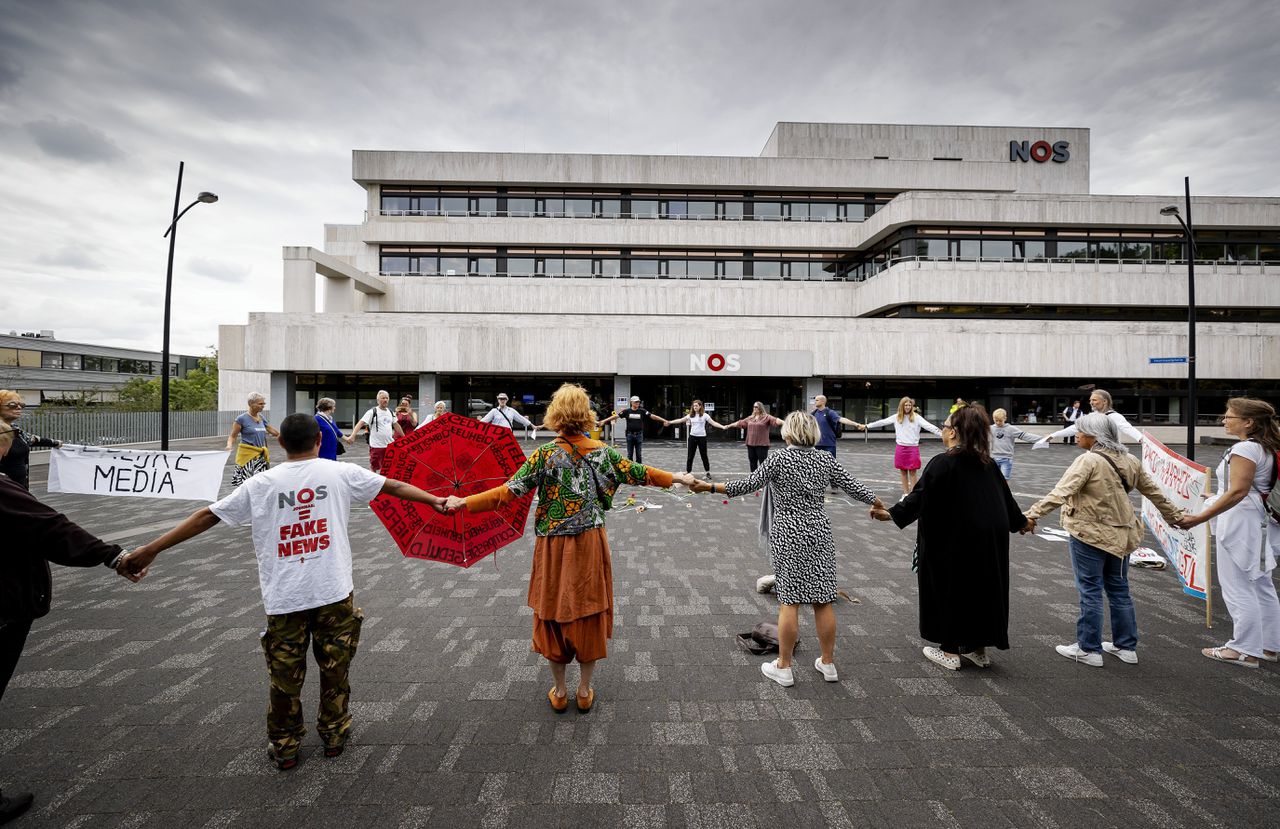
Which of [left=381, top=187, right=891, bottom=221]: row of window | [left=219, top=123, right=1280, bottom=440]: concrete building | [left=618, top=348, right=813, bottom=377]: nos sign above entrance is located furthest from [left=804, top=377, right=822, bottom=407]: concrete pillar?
[left=381, top=187, right=891, bottom=221]: row of window

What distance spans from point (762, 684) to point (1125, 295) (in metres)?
35.2

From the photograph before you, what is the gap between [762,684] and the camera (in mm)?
4109

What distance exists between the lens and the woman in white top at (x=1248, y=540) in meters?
4.26

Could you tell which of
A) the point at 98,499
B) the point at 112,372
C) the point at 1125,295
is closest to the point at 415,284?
the point at 98,499

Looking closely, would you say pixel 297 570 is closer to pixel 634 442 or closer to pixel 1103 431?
pixel 1103 431

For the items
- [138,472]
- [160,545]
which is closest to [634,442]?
[138,472]

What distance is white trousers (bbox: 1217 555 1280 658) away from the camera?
4340mm

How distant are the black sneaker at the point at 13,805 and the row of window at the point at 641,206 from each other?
36.5 meters

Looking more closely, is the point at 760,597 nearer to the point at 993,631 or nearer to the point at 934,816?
the point at 993,631

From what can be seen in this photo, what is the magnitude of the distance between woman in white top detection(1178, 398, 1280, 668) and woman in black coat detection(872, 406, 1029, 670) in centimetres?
167

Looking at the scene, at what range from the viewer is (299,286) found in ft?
87.4

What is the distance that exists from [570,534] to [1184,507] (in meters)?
5.89

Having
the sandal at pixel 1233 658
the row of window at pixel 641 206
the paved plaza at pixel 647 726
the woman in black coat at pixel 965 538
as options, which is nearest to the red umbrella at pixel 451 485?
the paved plaza at pixel 647 726

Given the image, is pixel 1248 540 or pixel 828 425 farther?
pixel 828 425
